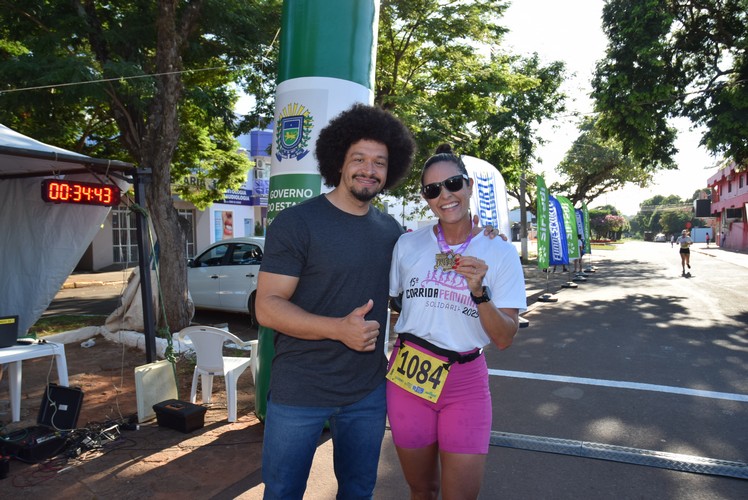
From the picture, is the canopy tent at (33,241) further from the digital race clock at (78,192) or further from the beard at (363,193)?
the beard at (363,193)

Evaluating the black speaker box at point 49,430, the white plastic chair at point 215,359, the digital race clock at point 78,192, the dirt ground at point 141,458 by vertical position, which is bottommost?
the dirt ground at point 141,458

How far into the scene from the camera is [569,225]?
1688 centimetres

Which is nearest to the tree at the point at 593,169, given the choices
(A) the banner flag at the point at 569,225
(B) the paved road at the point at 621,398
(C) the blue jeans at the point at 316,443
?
(A) the banner flag at the point at 569,225

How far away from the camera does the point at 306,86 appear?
14.2ft

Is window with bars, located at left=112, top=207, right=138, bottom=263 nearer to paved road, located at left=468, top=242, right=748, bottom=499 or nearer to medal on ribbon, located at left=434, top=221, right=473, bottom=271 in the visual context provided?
paved road, located at left=468, top=242, right=748, bottom=499

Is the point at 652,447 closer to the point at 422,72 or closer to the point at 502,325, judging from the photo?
the point at 502,325

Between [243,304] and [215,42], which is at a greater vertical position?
[215,42]

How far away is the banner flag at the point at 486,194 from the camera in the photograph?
8.26 metres

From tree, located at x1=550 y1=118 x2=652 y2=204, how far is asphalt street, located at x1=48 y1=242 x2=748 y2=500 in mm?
21973

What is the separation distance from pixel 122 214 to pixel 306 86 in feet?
80.8

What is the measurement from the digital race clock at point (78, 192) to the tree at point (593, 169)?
28230 millimetres

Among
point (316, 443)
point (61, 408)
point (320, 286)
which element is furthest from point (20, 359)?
point (320, 286)

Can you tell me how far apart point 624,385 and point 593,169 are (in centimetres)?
2788

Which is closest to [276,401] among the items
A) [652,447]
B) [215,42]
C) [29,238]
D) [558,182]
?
[652,447]
